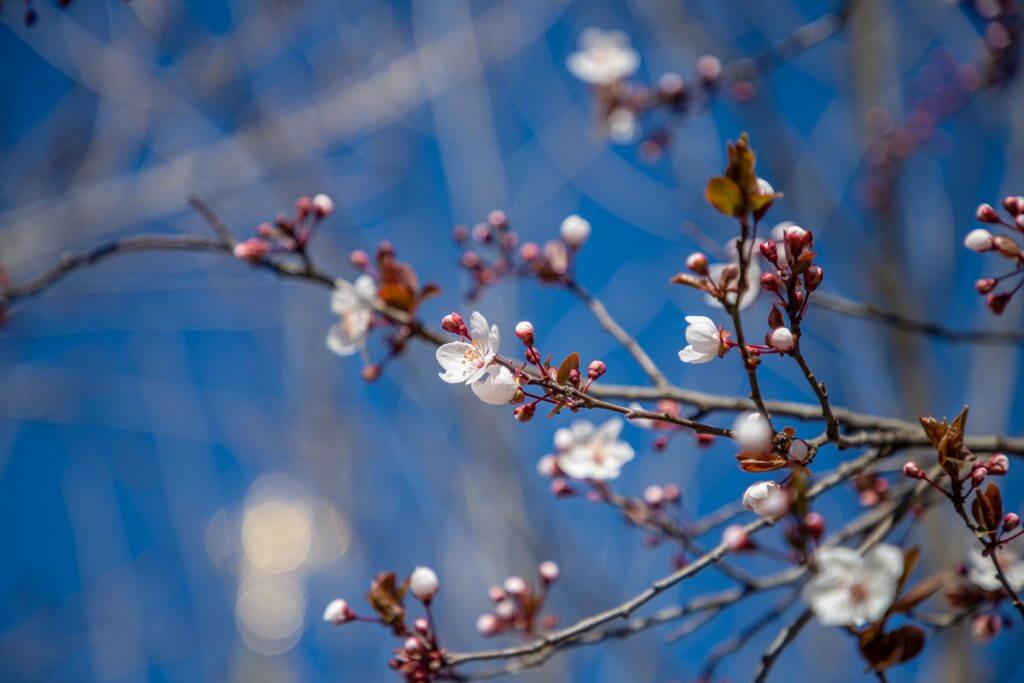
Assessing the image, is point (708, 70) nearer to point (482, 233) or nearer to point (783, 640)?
point (482, 233)

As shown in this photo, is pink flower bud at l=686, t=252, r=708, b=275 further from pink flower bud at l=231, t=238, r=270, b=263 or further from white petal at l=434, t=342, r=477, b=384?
pink flower bud at l=231, t=238, r=270, b=263

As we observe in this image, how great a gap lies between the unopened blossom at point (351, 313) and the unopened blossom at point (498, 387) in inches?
20.4

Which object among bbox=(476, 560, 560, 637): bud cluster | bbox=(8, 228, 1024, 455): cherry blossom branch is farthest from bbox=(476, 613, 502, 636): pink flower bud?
bbox=(8, 228, 1024, 455): cherry blossom branch

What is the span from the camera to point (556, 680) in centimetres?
360

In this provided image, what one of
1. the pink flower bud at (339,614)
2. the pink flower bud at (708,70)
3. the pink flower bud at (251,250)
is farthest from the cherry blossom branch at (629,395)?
the pink flower bud at (708,70)

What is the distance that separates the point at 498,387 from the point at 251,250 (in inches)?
28.7

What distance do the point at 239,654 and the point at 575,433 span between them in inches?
196

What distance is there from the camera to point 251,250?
140 cm

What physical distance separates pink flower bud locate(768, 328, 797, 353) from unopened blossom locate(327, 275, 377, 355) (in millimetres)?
824

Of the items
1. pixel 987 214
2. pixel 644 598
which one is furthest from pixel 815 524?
pixel 987 214

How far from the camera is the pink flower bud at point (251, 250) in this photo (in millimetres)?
1383

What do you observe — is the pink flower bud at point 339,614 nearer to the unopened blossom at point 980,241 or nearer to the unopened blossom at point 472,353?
the unopened blossom at point 472,353

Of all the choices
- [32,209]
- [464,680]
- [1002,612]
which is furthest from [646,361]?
[32,209]

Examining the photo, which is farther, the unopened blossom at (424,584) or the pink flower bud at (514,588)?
the pink flower bud at (514,588)
